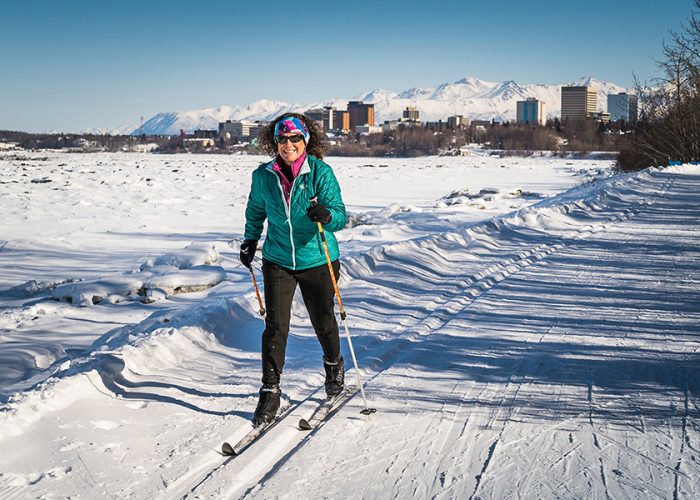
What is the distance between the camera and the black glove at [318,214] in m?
3.91

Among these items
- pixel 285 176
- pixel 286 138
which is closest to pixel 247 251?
pixel 285 176

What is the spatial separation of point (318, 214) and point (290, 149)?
452mm

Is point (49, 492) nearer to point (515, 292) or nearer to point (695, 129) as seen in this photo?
point (515, 292)

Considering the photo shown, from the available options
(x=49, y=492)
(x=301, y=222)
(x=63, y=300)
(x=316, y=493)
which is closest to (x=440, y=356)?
(x=301, y=222)

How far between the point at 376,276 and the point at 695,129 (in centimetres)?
3423

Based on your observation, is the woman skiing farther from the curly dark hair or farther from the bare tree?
the bare tree

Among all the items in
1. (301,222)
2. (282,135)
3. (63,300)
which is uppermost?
(282,135)

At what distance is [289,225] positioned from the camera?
4.14 meters

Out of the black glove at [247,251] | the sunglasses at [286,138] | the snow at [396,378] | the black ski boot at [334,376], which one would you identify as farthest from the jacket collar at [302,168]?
the snow at [396,378]

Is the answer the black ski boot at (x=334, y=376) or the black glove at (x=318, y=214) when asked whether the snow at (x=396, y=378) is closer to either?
the black ski boot at (x=334, y=376)

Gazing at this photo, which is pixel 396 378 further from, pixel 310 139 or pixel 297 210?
pixel 310 139

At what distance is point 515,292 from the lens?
808cm

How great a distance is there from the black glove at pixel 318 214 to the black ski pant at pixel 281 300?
1.43ft

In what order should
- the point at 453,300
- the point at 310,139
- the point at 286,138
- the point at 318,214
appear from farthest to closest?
the point at 453,300, the point at 310,139, the point at 286,138, the point at 318,214
